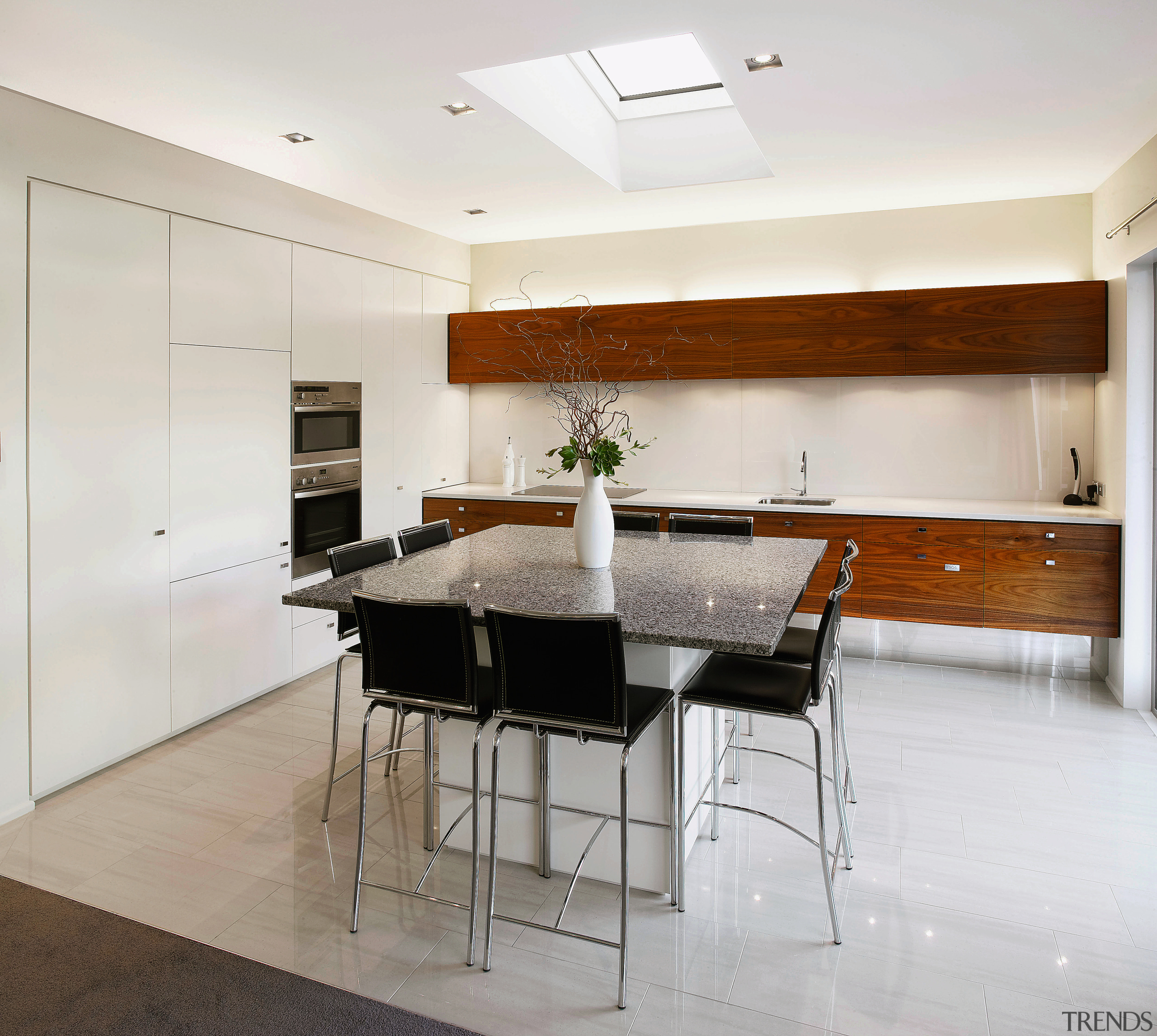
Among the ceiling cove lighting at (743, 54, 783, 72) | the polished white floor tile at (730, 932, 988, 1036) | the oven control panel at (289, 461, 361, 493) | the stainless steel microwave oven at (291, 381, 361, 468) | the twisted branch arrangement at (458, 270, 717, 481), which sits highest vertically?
the ceiling cove lighting at (743, 54, 783, 72)

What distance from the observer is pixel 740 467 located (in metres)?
5.71

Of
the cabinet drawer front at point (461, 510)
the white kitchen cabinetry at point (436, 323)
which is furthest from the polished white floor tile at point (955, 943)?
the white kitchen cabinetry at point (436, 323)

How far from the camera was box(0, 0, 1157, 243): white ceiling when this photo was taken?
257 cm

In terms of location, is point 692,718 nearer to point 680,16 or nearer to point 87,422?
point 680,16

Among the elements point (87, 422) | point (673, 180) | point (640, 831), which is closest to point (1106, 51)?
point (673, 180)

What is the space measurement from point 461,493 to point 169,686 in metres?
2.41

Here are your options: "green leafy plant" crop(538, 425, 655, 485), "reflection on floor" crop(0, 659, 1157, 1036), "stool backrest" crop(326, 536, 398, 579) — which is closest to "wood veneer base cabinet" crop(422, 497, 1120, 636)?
"reflection on floor" crop(0, 659, 1157, 1036)

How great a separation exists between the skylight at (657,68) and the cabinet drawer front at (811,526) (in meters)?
2.33

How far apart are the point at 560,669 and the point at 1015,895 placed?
162 centimetres

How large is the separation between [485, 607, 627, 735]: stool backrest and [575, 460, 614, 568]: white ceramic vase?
84 cm

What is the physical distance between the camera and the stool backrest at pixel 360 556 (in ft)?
10.2

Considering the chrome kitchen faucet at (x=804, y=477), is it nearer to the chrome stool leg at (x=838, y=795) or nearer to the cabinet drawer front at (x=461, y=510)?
the cabinet drawer front at (x=461, y=510)

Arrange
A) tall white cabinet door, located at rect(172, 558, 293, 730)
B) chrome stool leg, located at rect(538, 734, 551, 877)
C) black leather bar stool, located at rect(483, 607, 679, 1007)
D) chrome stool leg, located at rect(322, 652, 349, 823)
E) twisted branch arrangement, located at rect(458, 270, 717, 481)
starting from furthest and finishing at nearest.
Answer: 1. twisted branch arrangement, located at rect(458, 270, 717, 481)
2. tall white cabinet door, located at rect(172, 558, 293, 730)
3. chrome stool leg, located at rect(322, 652, 349, 823)
4. chrome stool leg, located at rect(538, 734, 551, 877)
5. black leather bar stool, located at rect(483, 607, 679, 1007)

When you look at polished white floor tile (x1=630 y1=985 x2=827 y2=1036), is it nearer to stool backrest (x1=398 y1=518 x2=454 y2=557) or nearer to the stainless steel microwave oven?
stool backrest (x1=398 y1=518 x2=454 y2=557)
